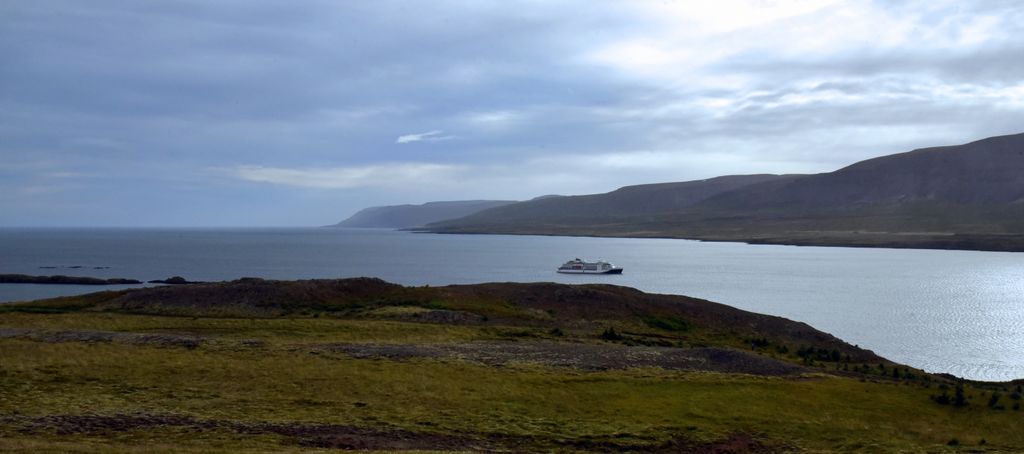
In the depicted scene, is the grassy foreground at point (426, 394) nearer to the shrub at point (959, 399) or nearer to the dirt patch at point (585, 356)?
the dirt patch at point (585, 356)

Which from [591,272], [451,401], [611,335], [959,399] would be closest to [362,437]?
[451,401]

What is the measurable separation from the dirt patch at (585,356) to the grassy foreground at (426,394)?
165 millimetres

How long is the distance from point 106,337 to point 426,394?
66.5 feet

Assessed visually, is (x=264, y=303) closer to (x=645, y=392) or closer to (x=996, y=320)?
(x=645, y=392)

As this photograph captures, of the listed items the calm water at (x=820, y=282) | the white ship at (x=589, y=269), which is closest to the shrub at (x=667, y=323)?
the calm water at (x=820, y=282)

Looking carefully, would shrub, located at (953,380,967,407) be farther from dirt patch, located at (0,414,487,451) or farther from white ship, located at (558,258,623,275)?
white ship, located at (558,258,623,275)

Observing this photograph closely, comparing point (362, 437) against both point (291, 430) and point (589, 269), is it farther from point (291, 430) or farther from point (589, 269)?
point (589, 269)

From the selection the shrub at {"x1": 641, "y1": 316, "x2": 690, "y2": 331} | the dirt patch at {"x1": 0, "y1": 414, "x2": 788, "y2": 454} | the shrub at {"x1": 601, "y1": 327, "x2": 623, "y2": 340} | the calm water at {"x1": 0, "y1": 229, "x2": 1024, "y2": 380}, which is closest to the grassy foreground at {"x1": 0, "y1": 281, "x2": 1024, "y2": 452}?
the dirt patch at {"x1": 0, "y1": 414, "x2": 788, "y2": 454}

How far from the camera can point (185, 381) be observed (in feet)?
99.8

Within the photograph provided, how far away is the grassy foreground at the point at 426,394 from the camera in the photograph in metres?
24.0

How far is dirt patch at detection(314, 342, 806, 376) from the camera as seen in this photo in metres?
36.8

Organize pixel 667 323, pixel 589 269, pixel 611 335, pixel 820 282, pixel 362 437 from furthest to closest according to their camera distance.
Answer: pixel 589 269
pixel 820 282
pixel 667 323
pixel 611 335
pixel 362 437

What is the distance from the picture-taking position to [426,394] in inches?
1169

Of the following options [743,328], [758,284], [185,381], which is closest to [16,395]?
[185,381]
